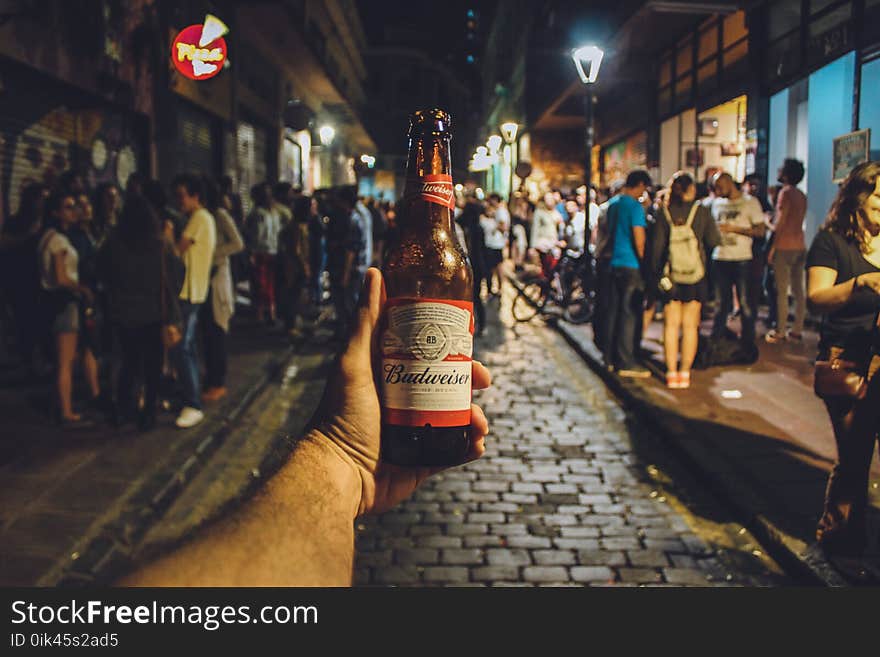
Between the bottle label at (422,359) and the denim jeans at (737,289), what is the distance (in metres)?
8.93

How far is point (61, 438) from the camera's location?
21.7ft

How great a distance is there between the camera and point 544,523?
5.24m

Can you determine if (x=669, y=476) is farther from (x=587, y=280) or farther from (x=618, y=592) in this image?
(x=587, y=280)

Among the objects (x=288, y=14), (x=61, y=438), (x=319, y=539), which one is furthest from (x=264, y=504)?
(x=288, y=14)

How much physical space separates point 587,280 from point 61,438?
9.20m

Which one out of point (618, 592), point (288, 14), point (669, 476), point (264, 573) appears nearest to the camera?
point (264, 573)

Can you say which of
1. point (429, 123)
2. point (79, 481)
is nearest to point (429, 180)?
point (429, 123)

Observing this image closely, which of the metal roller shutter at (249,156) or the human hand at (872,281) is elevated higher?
the metal roller shutter at (249,156)

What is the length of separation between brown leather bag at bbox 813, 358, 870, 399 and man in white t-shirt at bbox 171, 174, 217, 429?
16.4 ft

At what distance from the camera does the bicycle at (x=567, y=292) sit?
13969 mm

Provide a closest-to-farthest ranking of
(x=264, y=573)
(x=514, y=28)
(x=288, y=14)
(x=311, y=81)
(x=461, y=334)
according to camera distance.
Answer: (x=264, y=573)
(x=461, y=334)
(x=288, y=14)
(x=311, y=81)
(x=514, y=28)

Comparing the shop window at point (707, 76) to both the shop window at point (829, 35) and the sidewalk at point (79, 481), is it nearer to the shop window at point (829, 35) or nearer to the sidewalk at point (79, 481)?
the shop window at point (829, 35)

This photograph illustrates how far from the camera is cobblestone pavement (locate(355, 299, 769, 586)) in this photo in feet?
14.6

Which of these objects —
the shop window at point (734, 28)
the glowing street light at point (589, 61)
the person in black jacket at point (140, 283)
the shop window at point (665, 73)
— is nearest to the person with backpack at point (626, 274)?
the glowing street light at point (589, 61)
